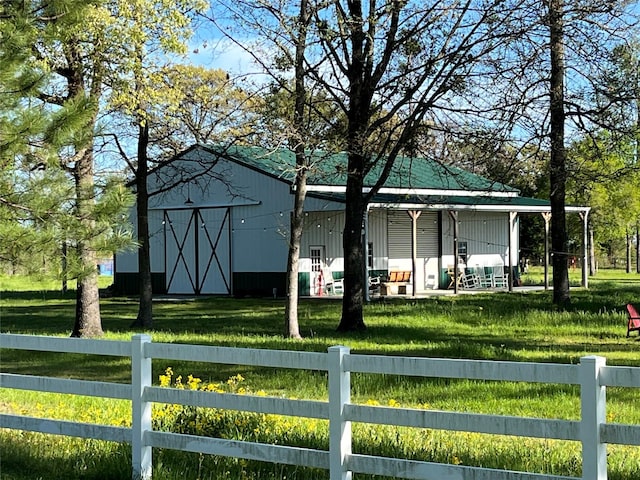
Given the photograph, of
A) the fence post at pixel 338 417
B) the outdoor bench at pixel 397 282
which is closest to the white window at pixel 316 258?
the outdoor bench at pixel 397 282

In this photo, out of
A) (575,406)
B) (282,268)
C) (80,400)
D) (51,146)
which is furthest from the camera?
(282,268)

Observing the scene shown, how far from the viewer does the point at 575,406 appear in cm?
1095

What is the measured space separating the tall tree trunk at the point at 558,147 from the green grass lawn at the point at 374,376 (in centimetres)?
93

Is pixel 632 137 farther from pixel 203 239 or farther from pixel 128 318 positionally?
pixel 203 239

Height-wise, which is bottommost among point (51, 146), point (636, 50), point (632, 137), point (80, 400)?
point (80, 400)

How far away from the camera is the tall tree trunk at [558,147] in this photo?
18875mm

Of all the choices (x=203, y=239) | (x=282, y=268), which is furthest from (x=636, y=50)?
(x=203, y=239)

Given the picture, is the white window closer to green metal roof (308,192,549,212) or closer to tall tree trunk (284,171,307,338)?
green metal roof (308,192,549,212)

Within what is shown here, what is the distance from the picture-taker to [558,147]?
21.4 m

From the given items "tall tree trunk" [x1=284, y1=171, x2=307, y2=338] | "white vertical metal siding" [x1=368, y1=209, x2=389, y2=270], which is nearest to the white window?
"white vertical metal siding" [x1=368, y1=209, x2=389, y2=270]

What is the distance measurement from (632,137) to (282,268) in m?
18.6

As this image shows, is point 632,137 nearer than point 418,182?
Yes

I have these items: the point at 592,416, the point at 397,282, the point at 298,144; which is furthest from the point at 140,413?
the point at 397,282

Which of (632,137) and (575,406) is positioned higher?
(632,137)
